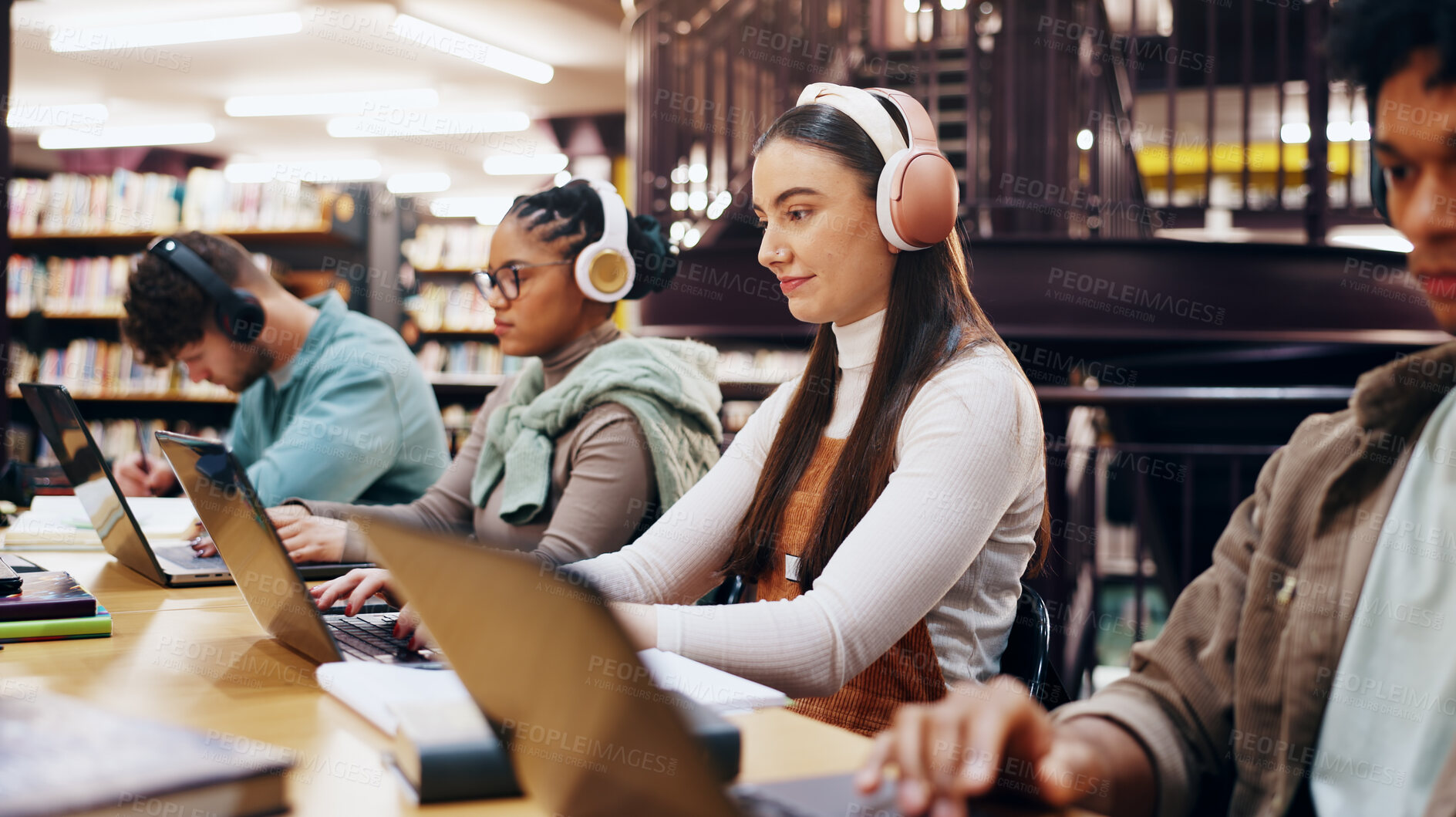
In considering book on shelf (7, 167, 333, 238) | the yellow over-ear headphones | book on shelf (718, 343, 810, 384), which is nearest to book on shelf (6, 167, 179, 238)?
book on shelf (7, 167, 333, 238)

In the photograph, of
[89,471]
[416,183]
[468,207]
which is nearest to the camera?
[89,471]

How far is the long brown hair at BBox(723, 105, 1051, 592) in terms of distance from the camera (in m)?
1.29

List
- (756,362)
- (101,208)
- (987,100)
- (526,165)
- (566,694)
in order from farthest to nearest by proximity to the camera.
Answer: (526,165), (756,362), (101,208), (987,100), (566,694)

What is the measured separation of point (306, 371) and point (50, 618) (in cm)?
135

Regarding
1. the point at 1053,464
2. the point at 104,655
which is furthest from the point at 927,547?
the point at 1053,464

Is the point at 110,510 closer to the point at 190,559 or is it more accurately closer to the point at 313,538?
the point at 190,559

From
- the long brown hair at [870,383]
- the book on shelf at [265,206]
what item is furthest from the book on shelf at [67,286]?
the long brown hair at [870,383]

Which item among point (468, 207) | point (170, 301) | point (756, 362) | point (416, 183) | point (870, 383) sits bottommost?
point (756, 362)

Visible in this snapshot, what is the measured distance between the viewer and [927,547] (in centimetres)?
112

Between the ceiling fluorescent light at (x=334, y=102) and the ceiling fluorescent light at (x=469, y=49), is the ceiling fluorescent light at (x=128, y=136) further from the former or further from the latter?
the ceiling fluorescent light at (x=469, y=49)

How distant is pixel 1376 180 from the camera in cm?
89

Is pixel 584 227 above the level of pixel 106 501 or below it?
above

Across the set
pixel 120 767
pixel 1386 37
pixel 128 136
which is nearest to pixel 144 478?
pixel 120 767

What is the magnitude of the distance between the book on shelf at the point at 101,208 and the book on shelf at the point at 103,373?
25.6 inches
